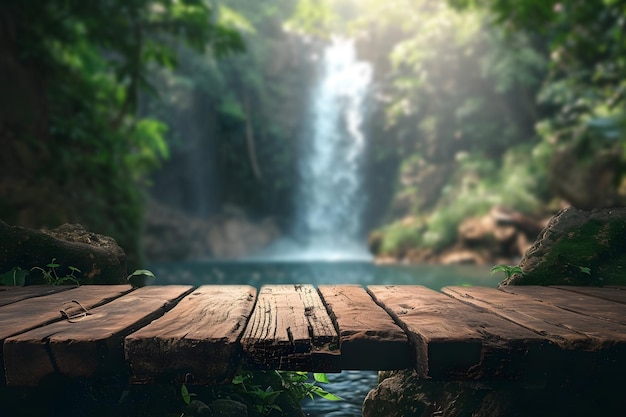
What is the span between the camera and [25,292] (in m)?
2.41

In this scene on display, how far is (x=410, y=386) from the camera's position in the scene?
2133mm

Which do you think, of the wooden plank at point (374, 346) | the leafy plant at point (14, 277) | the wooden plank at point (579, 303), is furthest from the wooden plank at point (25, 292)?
the wooden plank at point (579, 303)

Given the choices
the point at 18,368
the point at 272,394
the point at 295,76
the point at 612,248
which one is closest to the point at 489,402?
the point at 272,394

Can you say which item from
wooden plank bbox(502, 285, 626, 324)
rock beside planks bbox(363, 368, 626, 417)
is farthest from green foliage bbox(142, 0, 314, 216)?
rock beside planks bbox(363, 368, 626, 417)

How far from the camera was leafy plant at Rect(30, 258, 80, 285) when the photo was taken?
9.40 feet

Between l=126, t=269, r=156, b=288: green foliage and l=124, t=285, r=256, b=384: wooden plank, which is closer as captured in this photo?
l=124, t=285, r=256, b=384: wooden plank

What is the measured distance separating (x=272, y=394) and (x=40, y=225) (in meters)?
7.86

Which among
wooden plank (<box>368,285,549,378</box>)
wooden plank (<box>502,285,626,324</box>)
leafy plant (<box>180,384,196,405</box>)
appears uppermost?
wooden plank (<box>502,285,626,324</box>)

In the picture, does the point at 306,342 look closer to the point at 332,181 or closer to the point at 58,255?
the point at 58,255

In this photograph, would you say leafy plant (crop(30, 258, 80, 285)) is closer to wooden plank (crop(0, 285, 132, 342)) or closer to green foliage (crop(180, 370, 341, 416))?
wooden plank (crop(0, 285, 132, 342))

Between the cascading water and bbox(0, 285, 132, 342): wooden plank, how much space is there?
2404 cm

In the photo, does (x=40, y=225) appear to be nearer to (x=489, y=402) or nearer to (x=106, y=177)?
(x=106, y=177)

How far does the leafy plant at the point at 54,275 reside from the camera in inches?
Answer: 113

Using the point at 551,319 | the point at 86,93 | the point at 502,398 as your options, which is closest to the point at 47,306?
the point at 502,398
